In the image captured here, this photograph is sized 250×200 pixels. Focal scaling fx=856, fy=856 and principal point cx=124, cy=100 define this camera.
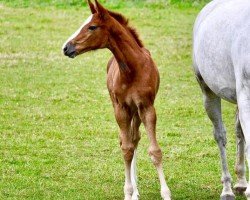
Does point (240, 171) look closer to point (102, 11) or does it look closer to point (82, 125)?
point (102, 11)

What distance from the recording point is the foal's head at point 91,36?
7219 millimetres

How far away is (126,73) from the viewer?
A: 7.27 metres

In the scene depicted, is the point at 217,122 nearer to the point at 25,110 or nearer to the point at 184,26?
the point at 25,110

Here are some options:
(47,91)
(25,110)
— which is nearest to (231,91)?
(25,110)

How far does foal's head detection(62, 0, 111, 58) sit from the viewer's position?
23.7 ft

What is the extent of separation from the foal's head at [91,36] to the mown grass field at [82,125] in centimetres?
142

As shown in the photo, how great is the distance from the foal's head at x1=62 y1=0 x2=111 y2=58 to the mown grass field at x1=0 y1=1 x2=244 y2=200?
1422 mm

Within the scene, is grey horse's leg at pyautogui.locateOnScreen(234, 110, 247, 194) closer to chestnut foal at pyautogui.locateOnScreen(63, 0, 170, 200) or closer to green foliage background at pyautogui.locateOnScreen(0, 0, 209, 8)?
chestnut foal at pyautogui.locateOnScreen(63, 0, 170, 200)

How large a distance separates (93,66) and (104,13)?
9.04 meters

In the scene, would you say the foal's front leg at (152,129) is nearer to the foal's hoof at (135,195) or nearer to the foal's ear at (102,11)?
the foal's hoof at (135,195)

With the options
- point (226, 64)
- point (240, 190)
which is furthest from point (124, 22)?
point (240, 190)

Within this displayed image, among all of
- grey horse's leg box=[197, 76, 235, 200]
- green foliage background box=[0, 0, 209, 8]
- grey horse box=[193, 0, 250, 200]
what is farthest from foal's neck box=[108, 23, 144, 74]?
green foliage background box=[0, 0, 209, 8]

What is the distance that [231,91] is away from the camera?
6.80 metres

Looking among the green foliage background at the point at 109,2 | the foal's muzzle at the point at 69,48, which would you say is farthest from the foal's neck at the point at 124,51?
the green foliage background at the point at 109,2
